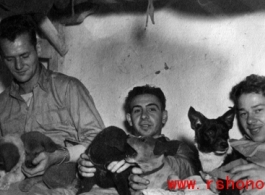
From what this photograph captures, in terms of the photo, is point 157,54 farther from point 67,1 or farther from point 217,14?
point 67,1

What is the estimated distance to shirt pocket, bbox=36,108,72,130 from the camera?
6.64 feet

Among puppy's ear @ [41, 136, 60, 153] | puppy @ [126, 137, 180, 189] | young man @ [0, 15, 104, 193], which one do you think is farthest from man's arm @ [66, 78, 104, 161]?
puppy @ [126, 137, 180, 189]

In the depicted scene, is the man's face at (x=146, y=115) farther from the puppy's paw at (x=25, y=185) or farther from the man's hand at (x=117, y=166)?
the puppy's paw at (x=25, y=185)

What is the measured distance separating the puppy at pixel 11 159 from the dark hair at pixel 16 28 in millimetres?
503

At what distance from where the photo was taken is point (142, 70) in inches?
96.7

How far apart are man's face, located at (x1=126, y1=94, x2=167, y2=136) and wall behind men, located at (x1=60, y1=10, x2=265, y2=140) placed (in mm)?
343

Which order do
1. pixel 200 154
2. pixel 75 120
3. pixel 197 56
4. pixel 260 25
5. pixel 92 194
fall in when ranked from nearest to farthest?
pixel 92 194, pixel 200 154, pixel 75 120, pixel 260 25, pixel 197 56

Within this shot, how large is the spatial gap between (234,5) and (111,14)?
75 centimetres

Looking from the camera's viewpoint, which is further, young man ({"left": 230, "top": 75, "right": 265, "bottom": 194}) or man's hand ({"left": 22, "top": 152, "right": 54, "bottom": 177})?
young man ({"left": 230, "top": 75, "right": 265, "bottom": 194})

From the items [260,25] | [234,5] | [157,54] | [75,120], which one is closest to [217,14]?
[234,5]

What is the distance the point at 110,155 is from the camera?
1.62 m

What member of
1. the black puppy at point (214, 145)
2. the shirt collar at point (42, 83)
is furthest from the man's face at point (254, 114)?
the shirt collar at point (42, 83)

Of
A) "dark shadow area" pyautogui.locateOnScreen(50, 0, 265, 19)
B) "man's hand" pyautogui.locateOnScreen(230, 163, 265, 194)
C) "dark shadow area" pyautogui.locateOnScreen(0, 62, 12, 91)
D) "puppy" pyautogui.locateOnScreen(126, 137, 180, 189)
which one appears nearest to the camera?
"man's hand" pyautogui.locateOnScreen(230, 163, 265, 194)

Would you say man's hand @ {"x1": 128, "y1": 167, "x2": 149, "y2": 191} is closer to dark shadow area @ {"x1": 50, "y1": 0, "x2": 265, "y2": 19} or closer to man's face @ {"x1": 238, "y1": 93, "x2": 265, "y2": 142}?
man's face @ {"x1": 238, "y1": 93, "x2": 265, "y2": 142}
